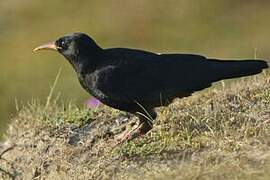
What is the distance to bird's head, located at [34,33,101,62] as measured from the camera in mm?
7824

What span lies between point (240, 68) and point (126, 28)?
73.7 ft

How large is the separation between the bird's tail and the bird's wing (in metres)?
0.08

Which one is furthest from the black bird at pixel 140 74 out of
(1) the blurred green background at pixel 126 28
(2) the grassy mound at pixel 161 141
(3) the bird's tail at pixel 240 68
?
(1) the blurred green background at pixel 126 28

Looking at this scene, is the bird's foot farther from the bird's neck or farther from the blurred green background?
the blurred green background

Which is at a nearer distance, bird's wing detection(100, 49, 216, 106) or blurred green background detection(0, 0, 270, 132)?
bird's wing detection(100, 49, 216, 106)

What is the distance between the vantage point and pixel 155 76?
25.6 feet

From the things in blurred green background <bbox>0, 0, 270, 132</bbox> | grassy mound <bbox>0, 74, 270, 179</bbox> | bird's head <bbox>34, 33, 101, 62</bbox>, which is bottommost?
blurred green background <bbox>0, 0, 270, 132</bbox>

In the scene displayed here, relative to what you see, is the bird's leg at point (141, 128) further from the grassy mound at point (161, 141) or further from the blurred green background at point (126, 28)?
the blurred green background at point (126, 28)

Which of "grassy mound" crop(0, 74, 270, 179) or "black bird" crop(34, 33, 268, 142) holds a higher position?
"black bird" crop(34, 33, 268, 142)

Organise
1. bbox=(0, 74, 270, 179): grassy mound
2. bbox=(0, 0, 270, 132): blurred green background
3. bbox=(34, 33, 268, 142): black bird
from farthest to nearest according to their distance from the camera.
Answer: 1. bbox=(0, 0, 270, 132): blurred green background
2. bbox=(34, 33, 268, 142): black bird
3. bbox=(0, 74, 270, 179): grassy mound

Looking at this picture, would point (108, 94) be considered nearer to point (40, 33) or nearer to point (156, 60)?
point (156, 60)

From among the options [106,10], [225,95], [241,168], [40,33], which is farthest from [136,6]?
[241,168]

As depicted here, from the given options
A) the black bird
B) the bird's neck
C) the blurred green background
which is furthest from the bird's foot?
the blurred green background

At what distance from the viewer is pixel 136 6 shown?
31531mm
